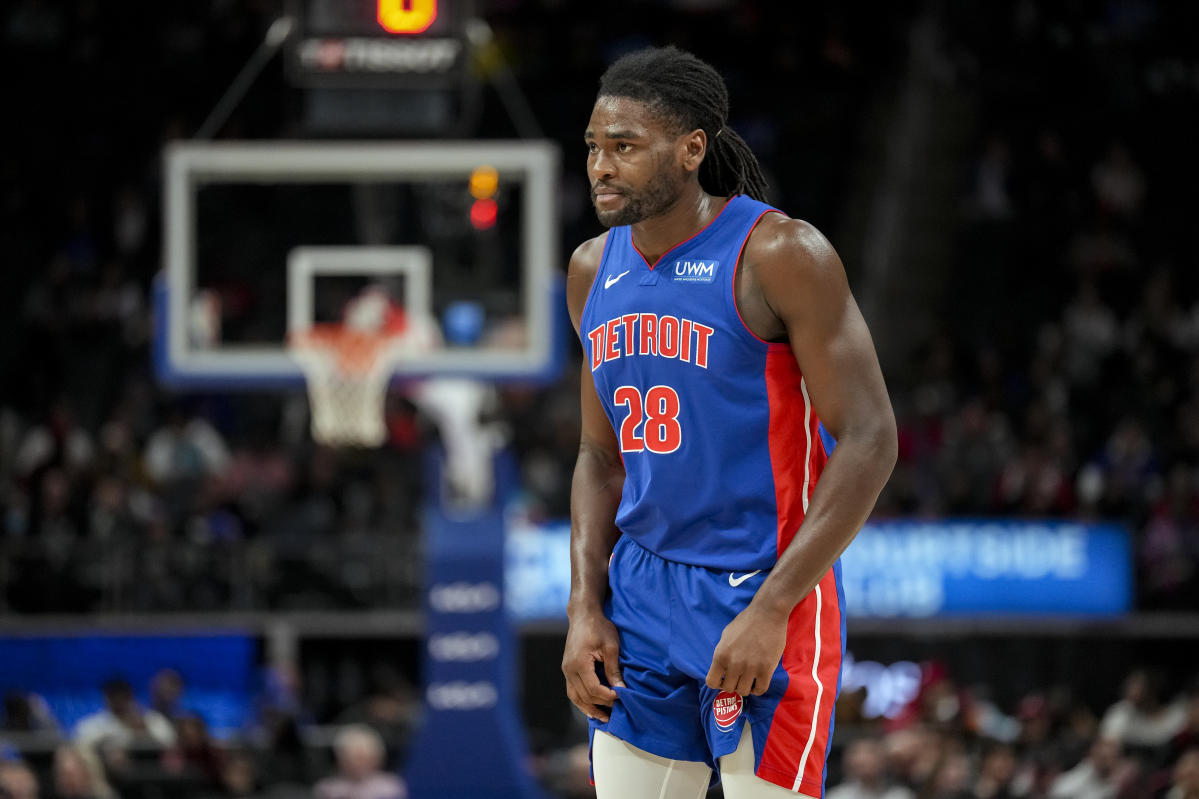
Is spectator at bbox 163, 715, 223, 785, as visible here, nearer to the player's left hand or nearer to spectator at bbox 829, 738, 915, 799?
spectator at bbox 829, 738, 915, 799

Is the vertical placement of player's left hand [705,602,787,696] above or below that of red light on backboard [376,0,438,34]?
below

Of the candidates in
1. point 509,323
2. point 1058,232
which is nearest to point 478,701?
point 509,323

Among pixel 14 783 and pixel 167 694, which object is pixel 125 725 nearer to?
pixel 167 694

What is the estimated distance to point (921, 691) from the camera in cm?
1218

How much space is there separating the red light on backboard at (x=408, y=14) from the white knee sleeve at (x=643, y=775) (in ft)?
24.2

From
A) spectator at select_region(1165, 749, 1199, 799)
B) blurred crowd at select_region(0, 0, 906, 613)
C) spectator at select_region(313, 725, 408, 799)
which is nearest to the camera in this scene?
spectator at select_region(1165, 749, 1199, 799)

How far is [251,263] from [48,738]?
5306mm

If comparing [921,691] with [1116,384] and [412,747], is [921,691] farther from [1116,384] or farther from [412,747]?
[1116,384]

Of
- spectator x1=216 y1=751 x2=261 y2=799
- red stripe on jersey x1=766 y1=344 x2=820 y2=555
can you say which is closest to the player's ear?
red stripe on jersey x1=766 y1=344 x2=820 y2=555

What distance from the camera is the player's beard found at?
3.14m

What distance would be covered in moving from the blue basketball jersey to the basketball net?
23.1 ft

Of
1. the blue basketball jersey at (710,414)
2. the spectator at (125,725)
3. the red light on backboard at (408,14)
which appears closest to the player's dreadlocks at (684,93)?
the blue basketball jersey at (710,414)

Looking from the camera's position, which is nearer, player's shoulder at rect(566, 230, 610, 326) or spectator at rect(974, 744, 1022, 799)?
player's shoulder at rect(566, 230, 610, 326)

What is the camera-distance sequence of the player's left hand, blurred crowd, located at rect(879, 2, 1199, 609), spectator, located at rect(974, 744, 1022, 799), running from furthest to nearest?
1. blurred crowd, located at rect(879, 2, 1199, 609)
2. spectator, located at rect(974, 744, 1022, 799)
3. the player's left hand
